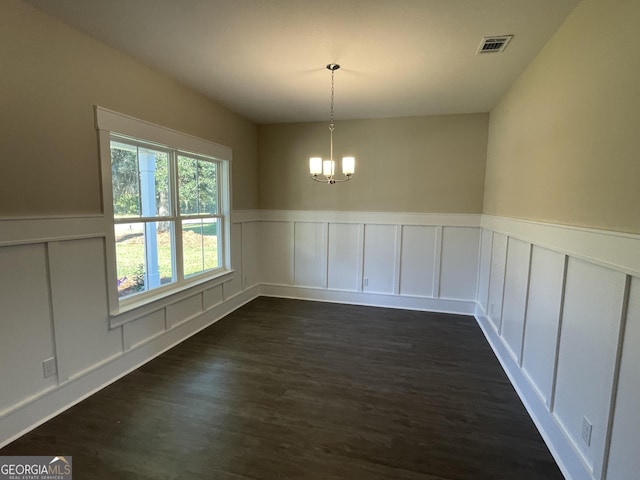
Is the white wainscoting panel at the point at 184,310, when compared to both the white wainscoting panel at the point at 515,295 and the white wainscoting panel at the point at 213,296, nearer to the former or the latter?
the white wainscoting panel at the point at 213,296

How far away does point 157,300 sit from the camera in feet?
9.41

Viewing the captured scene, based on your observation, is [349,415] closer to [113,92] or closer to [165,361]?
[165,361]

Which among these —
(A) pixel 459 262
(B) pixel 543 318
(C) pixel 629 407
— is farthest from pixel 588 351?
(A) pixel 459 262

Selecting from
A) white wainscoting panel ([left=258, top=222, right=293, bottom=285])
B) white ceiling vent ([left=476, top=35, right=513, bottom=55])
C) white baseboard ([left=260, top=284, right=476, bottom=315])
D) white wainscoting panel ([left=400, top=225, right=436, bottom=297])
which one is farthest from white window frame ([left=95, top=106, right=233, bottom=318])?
white ceiling vent ([left=476, top=35, right=513, bottom=55])

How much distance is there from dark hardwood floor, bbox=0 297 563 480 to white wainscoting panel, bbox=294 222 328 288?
1533 millimetres

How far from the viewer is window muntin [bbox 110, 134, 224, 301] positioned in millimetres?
2602

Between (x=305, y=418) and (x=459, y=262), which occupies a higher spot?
(x=459, y=262)

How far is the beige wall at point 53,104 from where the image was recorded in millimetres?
1793

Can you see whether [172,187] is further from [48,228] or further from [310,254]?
[310,254]

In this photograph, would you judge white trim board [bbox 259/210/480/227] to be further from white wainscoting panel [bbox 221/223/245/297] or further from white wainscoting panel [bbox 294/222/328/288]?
white wainscoting panel [bbox 221/223/245/297]

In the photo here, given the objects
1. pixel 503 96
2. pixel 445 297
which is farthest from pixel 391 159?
pixel 445 297

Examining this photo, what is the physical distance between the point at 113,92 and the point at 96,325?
1.84m

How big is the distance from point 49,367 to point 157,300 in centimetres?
92

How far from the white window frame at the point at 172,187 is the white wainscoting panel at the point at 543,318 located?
10.4 feet
